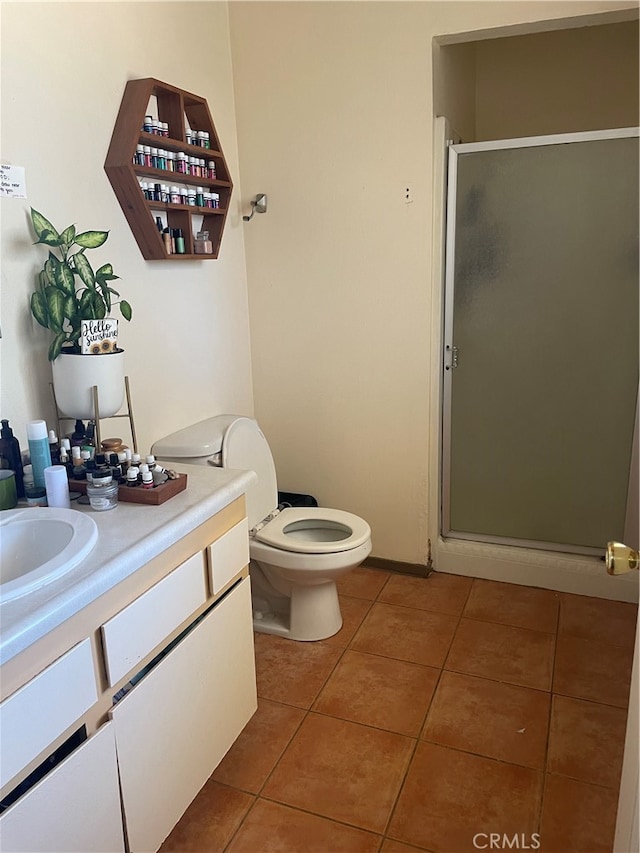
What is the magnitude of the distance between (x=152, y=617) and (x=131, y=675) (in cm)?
12

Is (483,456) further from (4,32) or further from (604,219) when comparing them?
(4,32)

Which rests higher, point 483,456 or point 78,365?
point 78,365

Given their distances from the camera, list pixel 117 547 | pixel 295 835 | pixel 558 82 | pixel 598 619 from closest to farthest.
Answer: pixel 117 547 → pixel 295 835 → pixel 598 619 → pixel 558 82

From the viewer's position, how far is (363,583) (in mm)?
2848

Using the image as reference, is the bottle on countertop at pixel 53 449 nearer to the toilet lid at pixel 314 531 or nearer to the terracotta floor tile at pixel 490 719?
the toilet lid at pixel 314 531

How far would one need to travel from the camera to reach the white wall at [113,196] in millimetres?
1670

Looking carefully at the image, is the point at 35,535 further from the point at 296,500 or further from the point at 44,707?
the point at 296,500

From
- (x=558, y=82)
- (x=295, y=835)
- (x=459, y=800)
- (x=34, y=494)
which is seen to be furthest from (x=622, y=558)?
(x=558, y=82)

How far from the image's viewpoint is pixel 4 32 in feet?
5.24

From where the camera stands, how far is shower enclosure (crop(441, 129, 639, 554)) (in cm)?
243

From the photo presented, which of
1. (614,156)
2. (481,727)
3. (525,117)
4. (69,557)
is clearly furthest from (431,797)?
(525,117)

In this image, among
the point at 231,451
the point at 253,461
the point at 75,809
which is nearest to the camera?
the point at 75,809

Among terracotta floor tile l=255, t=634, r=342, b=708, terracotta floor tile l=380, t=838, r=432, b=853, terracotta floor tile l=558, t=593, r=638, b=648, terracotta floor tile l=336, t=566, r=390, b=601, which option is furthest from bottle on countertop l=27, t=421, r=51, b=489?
terracotta floor tile l=558, t=593, r=638, b=648

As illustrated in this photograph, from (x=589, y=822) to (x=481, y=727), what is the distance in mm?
395
